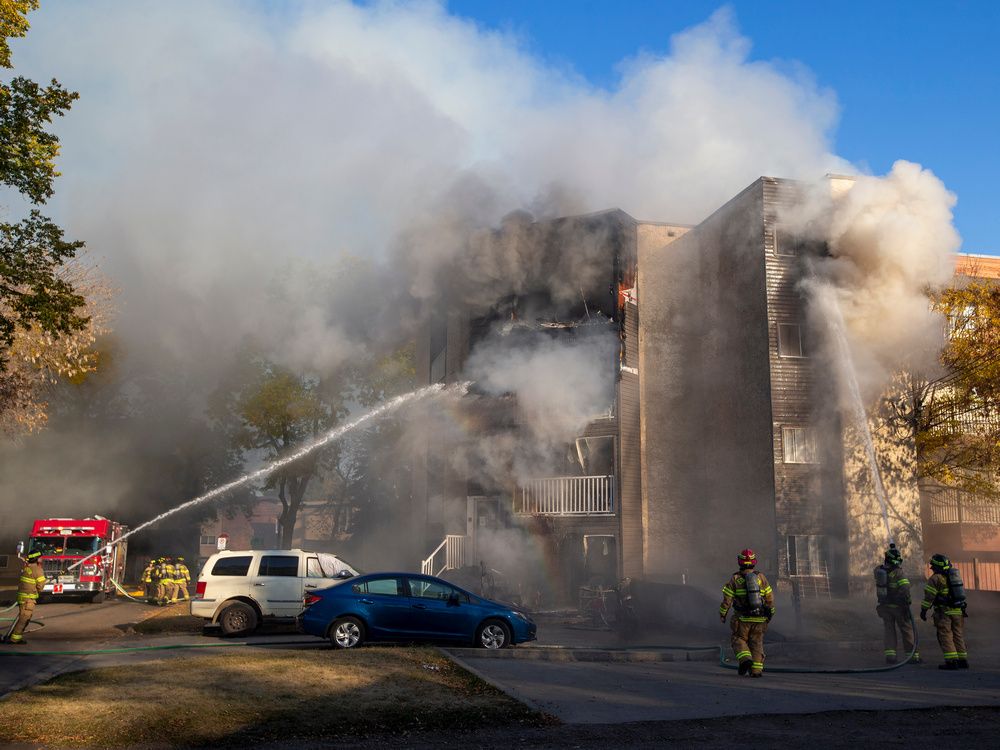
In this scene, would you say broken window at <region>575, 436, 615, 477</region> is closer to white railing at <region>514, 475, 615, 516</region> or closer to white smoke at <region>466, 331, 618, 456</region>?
white railing at <region>514, 475, 615, 516</region>

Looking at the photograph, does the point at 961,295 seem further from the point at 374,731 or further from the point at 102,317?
the point at 102,317

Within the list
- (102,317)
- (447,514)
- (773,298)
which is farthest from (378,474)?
(773,298)

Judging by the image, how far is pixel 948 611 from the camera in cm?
1188

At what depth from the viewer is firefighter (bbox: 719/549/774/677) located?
1084 cm

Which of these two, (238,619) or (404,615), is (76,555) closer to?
(238,619)

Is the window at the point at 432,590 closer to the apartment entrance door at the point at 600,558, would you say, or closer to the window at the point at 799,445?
the apartment entrance door at the point at 600,558

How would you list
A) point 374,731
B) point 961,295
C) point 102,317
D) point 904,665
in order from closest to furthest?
point 374,731 → point 904,665 → point 961,295 → point 102,317

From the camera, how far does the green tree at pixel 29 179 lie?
14.9 m

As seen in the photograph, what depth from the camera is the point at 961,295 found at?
19.8 meters

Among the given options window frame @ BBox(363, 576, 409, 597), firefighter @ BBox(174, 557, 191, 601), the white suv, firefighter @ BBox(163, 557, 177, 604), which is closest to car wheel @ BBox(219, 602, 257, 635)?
the white suv

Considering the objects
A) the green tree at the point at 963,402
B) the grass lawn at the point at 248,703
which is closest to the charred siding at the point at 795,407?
the green tree at the point at 963,402

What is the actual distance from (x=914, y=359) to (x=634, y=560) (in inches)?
322

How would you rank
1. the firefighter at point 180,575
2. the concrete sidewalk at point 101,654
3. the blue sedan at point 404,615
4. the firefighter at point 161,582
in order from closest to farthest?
1. the concrete sidewalk at point 101,654
2. the blue sedan at point 404,615
3. the firefighter at point 161,582
4. the firefighter at point 180,575

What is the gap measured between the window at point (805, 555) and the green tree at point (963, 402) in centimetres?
307
